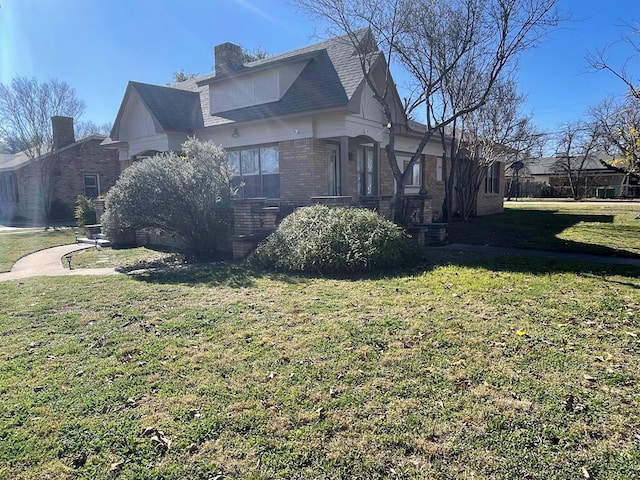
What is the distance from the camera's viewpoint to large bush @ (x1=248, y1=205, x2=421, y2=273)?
327 inches

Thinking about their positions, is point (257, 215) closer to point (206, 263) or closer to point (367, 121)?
point (206, 263)

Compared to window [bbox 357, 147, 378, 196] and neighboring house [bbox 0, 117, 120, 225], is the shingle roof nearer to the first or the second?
window [bbox 357, 147, 378, 196]

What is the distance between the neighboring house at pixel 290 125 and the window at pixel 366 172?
0.04 meters

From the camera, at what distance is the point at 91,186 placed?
29.3 metres

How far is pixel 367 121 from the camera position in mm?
13852

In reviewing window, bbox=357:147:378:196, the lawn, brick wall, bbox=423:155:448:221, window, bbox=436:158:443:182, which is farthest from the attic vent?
window, bbox=436:158:443:182

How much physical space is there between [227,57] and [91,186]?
17.8 metres

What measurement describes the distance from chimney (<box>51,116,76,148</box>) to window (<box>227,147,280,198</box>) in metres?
18.7

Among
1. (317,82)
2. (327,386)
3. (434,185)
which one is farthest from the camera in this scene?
(434,185)

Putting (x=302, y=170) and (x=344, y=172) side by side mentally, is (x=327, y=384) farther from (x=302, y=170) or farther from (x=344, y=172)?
(x=344, y=172)

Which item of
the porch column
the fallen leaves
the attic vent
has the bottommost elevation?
the fallen leaves

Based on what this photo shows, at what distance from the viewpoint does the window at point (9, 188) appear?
3147cm

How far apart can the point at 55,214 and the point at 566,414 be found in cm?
3096

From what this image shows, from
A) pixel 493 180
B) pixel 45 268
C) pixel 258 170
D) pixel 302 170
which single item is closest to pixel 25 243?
pixel 45 268
